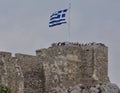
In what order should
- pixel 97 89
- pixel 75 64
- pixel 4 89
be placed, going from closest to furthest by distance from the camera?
pixel 4 89 < pixel 97 89 < pixel 75 64

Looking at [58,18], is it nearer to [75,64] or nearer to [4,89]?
[75,64]

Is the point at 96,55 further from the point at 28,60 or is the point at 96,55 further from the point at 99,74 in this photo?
the point at 28,60

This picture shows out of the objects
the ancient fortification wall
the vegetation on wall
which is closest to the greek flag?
the ancient fortification wall

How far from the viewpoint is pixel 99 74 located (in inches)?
2869

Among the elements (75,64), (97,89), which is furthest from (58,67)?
(97,89)

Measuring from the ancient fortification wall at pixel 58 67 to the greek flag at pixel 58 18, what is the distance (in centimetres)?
157

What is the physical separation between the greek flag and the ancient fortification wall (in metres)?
1.57

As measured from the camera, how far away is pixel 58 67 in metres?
71.4

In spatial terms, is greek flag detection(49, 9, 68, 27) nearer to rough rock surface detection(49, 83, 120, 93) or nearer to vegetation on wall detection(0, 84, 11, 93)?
rough rock surface detection(49, 83, 120, 93)

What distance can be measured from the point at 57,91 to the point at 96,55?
539 cm

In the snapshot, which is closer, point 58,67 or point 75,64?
point 58,67

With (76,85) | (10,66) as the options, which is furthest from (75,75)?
(10,66)

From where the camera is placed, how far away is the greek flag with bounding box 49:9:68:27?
2847 inches

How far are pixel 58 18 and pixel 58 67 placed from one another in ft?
12.3
